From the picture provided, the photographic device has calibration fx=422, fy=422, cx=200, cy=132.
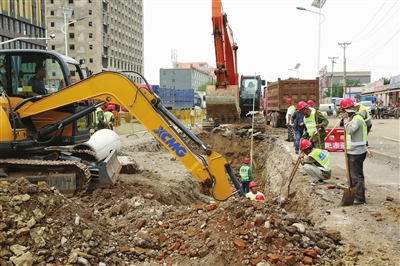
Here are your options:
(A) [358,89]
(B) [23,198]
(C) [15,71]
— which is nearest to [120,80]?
(C) [15,71]

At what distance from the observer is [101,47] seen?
289 feet

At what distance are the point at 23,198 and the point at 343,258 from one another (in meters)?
3.78

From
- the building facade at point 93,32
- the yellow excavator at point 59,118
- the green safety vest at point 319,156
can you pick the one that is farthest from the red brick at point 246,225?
the building facade at point 93,32

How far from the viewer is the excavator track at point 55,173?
301 inches

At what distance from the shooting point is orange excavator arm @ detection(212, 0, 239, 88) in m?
13.5

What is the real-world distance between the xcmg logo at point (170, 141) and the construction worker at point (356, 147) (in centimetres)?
294

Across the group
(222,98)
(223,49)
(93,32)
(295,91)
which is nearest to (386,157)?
(222,98)

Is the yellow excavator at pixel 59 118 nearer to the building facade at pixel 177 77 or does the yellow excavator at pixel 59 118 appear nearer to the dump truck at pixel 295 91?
the dump truck at pixel 295 91

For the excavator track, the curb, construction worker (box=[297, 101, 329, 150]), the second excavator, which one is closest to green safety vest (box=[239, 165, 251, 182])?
construction worker (box=[297, 101, 329, 150])

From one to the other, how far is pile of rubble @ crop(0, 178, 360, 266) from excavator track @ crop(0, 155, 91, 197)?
224 centimetres

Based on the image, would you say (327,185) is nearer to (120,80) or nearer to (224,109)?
(120,80)

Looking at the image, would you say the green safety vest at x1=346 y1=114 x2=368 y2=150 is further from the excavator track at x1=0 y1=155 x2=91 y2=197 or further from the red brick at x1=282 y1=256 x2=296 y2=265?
the excavator track at x1=0 y1=155 x2=91 y2=197

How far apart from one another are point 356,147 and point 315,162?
1.88 metres

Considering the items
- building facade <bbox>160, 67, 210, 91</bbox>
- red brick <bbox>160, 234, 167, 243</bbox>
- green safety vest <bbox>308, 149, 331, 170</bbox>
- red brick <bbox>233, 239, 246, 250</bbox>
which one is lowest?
red brick <bbox>160, 234, 167, 243</bbox>
